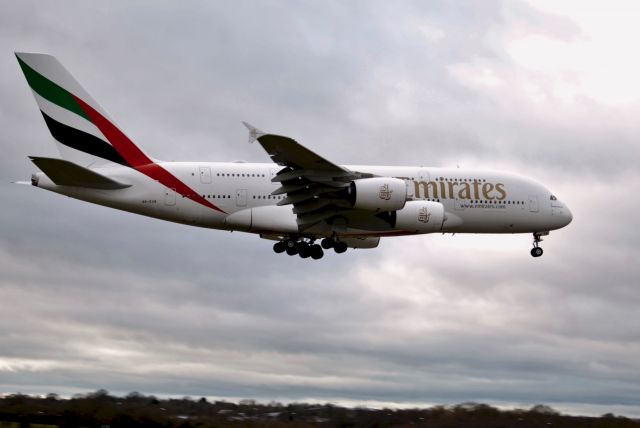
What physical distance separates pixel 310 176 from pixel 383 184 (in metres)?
3.16

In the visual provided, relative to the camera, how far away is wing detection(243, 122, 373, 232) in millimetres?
39250

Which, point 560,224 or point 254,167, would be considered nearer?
point 254,167

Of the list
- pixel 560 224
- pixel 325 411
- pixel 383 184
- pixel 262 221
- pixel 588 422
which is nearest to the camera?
pixel 588 422

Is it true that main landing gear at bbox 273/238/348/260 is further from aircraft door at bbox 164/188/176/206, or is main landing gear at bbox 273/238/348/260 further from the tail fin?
the tail fin

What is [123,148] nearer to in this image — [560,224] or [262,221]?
[262,221]

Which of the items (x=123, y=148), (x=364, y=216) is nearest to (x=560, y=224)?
(x=364, y=216)

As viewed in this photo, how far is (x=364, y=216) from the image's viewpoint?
4256cm

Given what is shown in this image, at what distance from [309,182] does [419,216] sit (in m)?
5.26

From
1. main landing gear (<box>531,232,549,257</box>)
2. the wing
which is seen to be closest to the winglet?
the wing

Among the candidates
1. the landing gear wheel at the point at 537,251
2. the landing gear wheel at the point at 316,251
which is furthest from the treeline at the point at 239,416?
the landing gear wheel at the point at 537,251

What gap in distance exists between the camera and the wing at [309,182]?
129 feet

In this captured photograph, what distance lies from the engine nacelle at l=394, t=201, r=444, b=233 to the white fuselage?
1.27 m

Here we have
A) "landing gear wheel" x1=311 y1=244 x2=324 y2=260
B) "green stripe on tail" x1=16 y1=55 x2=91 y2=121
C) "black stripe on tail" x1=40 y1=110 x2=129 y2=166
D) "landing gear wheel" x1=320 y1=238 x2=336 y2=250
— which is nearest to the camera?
"black stripe on tail" x1=40 y1=110 x2=129 y2=166

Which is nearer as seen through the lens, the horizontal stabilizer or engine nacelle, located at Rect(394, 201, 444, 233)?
the horizontal stabilizer
